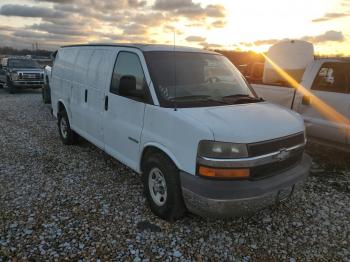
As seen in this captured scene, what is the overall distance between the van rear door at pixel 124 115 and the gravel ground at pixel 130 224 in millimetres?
631

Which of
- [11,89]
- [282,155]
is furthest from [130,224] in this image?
[11,89]

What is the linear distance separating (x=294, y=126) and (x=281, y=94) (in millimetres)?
2767

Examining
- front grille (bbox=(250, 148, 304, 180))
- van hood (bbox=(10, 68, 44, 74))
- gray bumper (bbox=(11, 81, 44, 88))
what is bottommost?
gray bumper (bbox=(11, 81, 44, 88))

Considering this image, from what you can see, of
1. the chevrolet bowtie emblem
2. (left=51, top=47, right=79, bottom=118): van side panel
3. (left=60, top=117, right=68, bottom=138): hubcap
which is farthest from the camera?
(left=60, top=117, right=68, bottom=138): hubcap

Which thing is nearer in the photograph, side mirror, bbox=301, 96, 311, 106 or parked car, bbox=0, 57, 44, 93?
side mirror, bbox=301, 96, 311, 106

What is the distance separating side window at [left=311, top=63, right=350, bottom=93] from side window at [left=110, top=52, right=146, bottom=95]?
3.44m

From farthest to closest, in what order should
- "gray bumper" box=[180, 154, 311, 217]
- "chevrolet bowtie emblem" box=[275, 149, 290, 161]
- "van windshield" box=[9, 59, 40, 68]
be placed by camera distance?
1. "van windshield" box=[9, 59, 40, 68]
2. "chevrolet bowtie emblem" box=[275, 149, 290, 161]
3. "gray bumper" box=[180, 154, 311, 217]

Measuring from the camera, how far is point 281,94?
640 cm

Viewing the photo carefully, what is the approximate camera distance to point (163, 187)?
3.87 metres

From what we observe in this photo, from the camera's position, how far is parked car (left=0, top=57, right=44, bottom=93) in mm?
16844

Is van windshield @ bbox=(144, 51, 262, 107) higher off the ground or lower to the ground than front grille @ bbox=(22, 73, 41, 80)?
higher

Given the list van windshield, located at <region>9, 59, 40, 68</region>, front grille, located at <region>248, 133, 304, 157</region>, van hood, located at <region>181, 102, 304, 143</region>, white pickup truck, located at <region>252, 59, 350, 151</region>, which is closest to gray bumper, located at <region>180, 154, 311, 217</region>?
front grille, located at <region>248, 133, 304, 157</region>

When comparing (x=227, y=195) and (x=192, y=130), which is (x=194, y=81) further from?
(x=227, y=195)

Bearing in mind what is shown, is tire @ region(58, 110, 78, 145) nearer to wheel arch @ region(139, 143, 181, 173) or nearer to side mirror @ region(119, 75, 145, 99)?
side mirror @ region(119, 75, 145, 99)
